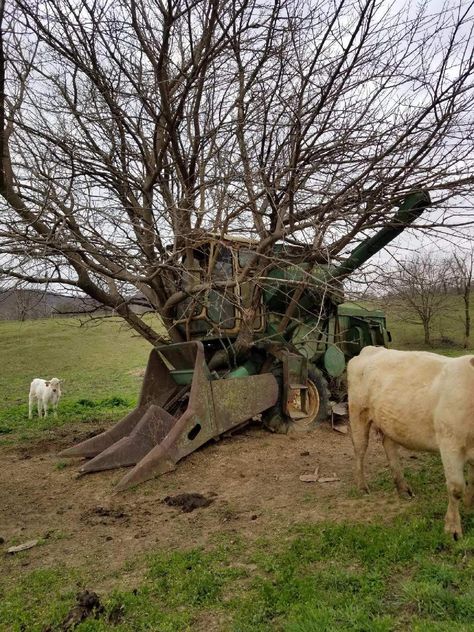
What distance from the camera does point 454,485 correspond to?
408 cm

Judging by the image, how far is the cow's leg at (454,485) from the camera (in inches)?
158

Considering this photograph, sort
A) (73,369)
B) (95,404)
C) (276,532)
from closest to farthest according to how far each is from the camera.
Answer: (276,532)
(95,404)
(73,369)

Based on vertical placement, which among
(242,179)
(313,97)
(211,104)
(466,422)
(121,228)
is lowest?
(466,422)

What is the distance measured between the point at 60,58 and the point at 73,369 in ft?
72.3

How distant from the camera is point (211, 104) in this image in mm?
7676

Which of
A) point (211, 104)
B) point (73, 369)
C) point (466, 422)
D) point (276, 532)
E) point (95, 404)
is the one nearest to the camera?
point (466, 422)

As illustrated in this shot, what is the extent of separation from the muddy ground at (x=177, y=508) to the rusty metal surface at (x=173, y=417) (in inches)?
7.9

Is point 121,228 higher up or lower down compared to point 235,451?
higher up

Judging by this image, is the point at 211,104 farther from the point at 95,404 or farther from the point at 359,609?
the point at 95,404

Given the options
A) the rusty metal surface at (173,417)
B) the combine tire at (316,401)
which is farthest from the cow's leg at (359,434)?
the combine tire at (316,401)

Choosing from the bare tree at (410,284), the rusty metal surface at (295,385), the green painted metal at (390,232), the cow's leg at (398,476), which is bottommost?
the cow's leg at (398,476)

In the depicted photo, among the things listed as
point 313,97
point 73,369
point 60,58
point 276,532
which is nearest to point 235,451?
point 276,532

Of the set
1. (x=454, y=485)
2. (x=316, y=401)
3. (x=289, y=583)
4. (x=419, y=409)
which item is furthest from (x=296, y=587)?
(x=316, y=401)

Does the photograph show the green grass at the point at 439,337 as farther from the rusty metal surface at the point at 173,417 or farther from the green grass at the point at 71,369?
the rusty metal surface at the point at 173,417
